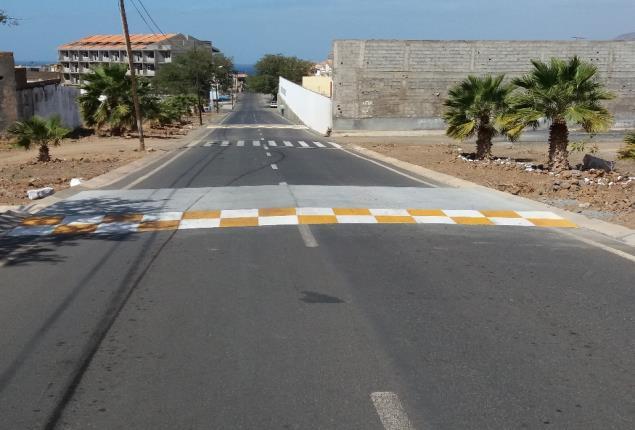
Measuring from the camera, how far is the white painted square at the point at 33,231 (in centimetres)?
1045

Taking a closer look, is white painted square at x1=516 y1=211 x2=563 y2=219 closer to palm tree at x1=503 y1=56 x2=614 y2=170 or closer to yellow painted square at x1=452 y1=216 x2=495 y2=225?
yellow painted square at x1=452 y1=216 x2=495 y2=225

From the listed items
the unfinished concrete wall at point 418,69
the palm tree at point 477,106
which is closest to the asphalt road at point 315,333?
the palm tree at point 477,106

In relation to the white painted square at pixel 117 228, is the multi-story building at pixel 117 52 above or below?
above

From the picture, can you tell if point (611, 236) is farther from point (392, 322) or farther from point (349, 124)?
point (349, 124)

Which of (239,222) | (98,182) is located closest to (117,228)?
(239,222)

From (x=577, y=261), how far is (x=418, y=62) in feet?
139

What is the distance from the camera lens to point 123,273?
7.86 m

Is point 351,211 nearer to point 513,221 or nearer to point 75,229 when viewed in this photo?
point 513,221

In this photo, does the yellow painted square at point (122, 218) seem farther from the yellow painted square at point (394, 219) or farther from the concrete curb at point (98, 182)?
the yellow painted square at point (394, 219)

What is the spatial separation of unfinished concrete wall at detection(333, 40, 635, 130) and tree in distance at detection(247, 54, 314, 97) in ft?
324

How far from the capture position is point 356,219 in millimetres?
11320

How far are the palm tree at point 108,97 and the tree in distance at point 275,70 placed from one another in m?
108

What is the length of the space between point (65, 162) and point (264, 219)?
1529cm

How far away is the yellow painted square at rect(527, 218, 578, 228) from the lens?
11.1 meters
